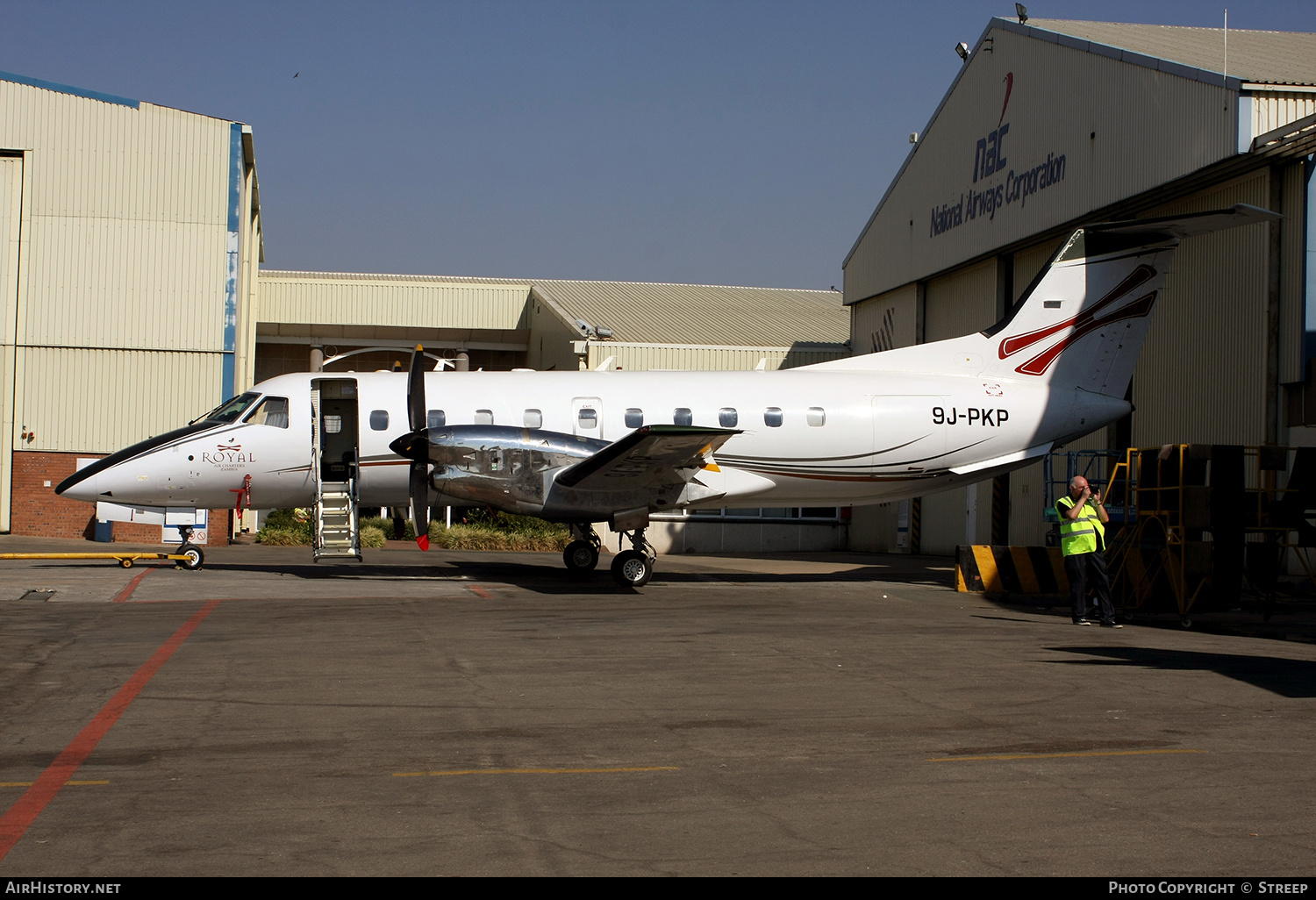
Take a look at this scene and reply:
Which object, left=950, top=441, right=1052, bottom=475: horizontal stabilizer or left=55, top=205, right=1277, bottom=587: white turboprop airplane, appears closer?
left=55, top=205, right=1277, bottom=587: white turboprop airplane

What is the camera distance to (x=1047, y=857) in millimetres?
4734

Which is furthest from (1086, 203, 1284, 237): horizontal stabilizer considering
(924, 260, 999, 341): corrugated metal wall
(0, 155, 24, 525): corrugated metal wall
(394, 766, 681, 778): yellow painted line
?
(0, 155, 24, 525): corrugated metal wall

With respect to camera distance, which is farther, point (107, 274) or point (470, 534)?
point (107, 274)

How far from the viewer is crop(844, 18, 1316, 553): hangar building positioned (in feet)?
57.8

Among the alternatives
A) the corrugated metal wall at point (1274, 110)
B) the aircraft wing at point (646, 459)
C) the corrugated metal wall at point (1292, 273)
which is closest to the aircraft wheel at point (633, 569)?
the aircraft wing at point (646, 459)

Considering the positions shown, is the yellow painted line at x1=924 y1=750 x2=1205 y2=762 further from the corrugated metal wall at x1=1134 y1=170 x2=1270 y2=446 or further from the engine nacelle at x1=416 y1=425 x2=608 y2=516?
the corrugated metal wall at x1=1134 y1=170 x2=1270 y2=446

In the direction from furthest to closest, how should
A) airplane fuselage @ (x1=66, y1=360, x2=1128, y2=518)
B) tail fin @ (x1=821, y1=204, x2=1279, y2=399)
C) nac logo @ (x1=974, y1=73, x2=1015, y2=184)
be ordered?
nac logo @ (x1=974, y1=73, x2=1015, y2=184), tail fin @ (x1=821, y1=204, x2=1279, y2=399), airplane fuselage @ (x1=66, y1=360, x2=1128, y2=518)

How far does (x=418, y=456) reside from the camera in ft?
53.2

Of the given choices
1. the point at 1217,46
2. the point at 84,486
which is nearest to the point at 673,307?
the point at 1217,46

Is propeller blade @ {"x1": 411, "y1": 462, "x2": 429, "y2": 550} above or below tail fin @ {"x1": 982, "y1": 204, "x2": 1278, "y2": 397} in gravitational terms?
below

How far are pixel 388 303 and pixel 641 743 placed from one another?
36.4 m

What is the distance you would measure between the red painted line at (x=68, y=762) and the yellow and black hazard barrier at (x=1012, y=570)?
12088 mm

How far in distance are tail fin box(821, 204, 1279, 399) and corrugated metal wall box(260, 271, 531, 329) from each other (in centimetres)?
2616

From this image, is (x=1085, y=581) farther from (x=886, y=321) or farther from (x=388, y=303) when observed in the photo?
(x=388, y=303)
